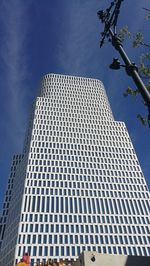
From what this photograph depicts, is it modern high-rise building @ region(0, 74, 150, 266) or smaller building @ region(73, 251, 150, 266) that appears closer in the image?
smaller building @ region(73, 251, 150, 266)

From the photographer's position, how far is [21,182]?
84125 millimetres

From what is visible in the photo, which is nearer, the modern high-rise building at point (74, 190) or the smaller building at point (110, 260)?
the smaller building at point (110, 260)

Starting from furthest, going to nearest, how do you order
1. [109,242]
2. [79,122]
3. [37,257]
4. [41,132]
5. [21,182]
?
[79,122], [41,132], [21,182], [109,242], [37,257]

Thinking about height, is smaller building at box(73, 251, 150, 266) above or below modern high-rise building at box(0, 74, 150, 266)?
below

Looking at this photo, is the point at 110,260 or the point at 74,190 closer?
the point at 110,260

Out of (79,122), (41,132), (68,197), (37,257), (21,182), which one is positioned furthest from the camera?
(79,122)

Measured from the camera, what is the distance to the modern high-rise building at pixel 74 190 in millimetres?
66688

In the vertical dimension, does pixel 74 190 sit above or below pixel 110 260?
above

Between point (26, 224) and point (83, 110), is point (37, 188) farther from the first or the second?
point (83, 110)

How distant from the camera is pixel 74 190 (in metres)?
78.8

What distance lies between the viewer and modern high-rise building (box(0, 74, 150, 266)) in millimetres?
66688

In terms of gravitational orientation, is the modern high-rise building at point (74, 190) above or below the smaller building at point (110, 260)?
above

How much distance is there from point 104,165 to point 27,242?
37.7 m

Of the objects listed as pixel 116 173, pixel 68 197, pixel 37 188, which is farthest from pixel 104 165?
pixel 37 188
